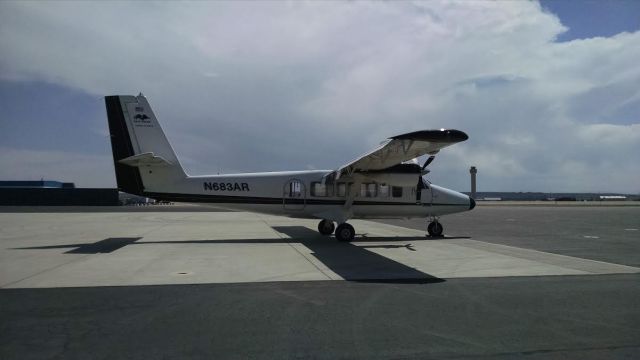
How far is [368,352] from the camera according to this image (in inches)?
235

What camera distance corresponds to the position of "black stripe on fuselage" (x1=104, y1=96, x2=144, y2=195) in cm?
1839

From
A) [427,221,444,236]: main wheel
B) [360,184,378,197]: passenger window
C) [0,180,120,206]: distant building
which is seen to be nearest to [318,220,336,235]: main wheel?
[360,184,378,197]: passenger window

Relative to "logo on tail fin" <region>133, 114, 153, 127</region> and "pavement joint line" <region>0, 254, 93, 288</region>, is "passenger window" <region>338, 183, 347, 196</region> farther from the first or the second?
"pavement joint line" <region>0, 254, 93, 288</region>

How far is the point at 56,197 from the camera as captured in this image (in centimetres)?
7056

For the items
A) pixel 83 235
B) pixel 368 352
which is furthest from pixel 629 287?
pixel 83 235

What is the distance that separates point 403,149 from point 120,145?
10397mm

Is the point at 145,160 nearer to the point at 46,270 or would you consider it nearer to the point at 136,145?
the point at 136,145

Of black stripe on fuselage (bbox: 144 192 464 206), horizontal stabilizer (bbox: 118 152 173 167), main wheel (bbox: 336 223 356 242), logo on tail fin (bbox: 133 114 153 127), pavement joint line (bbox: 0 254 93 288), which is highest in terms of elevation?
logo on tail fin (bbox: 133 114 153 127)

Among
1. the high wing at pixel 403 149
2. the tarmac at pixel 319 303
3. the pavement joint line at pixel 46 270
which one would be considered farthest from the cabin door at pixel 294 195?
the pavement joint line at pixel 46 270

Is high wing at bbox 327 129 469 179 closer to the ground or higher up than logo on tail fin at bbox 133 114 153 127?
closer to the ground

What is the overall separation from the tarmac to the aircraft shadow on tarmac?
3.2 inches

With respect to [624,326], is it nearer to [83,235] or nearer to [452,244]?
[452,244]

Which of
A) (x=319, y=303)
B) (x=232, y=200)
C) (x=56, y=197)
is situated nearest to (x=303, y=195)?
(x=232, y=200)

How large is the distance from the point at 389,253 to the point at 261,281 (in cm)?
630
